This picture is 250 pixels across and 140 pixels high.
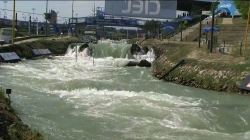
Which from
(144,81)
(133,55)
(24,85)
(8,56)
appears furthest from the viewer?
(133,55)

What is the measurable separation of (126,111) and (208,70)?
38.5ft

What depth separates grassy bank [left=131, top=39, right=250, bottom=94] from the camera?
22.9 meters

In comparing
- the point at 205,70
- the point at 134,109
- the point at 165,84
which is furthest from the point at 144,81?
the point at 134,109

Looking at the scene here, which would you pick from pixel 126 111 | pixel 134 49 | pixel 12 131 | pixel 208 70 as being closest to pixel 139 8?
pixel 134 49

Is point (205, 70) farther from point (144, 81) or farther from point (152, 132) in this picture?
point (152, 132)

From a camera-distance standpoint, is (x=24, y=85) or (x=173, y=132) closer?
(x=173, y=132)

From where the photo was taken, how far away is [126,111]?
50.9ft

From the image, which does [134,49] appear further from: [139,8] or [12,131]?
[12,131]

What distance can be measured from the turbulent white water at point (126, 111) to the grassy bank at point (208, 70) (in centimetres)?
143

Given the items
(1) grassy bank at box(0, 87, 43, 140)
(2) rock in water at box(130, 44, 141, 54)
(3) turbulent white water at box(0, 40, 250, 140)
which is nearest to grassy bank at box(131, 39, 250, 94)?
(3) turbulent white water at box(0, 40, 250, 140)

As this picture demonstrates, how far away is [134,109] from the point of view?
1588cm

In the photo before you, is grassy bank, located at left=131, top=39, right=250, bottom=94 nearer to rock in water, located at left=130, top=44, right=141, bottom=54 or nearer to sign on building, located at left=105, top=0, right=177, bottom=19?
rock in water, located at left=130, top=44, right=141, bottom=54

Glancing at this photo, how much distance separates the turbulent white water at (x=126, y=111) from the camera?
12461mm

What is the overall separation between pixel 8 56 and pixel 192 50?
19782 millimetres
